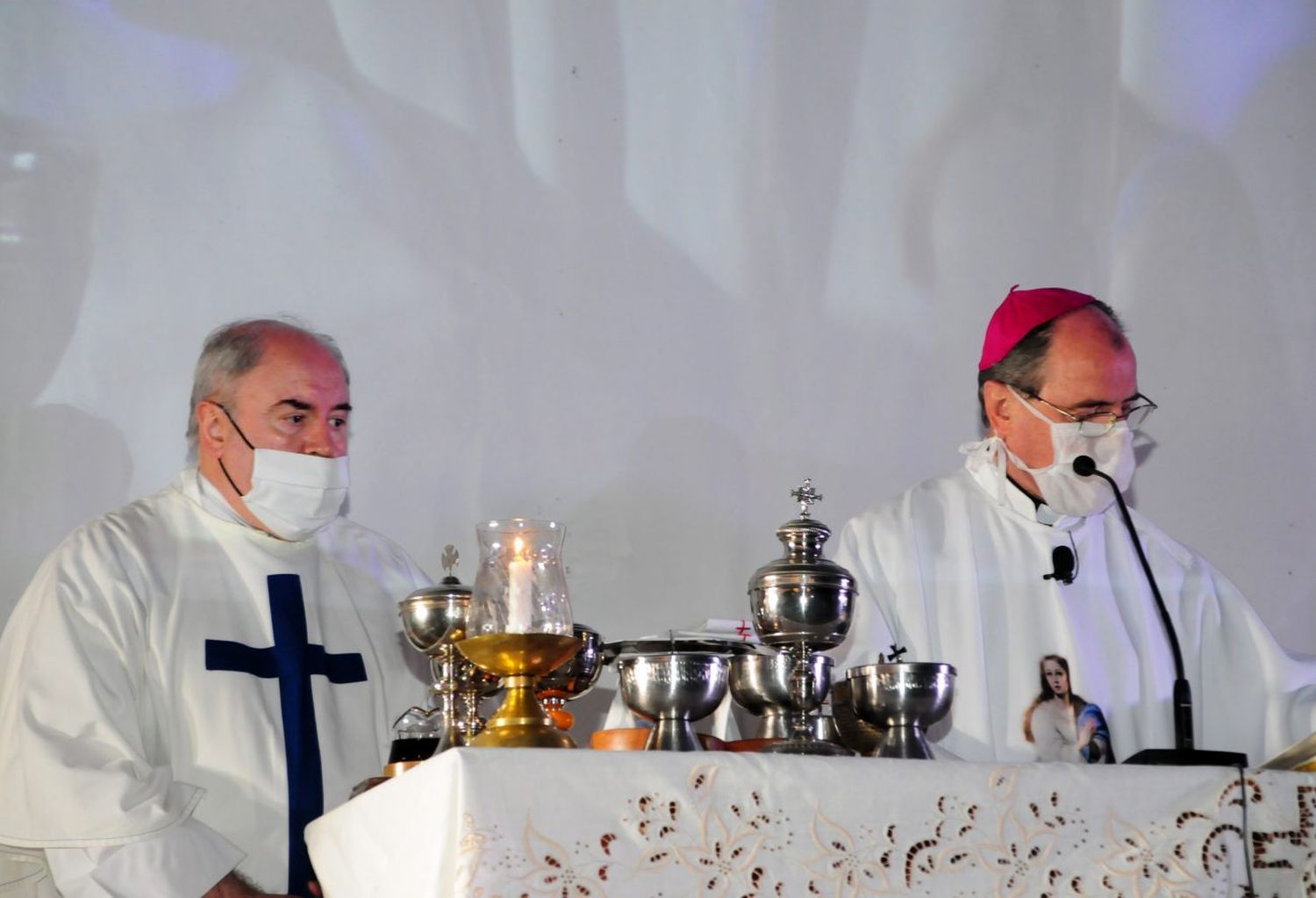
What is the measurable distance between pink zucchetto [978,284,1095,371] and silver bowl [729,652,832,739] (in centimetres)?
181

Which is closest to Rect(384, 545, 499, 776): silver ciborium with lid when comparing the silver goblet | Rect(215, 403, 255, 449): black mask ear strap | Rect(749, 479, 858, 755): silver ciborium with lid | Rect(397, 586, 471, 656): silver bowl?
Rect(397, 586, 471, 656): silver bowl

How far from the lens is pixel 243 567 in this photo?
180 inches

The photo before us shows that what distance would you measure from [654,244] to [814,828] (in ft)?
11.1

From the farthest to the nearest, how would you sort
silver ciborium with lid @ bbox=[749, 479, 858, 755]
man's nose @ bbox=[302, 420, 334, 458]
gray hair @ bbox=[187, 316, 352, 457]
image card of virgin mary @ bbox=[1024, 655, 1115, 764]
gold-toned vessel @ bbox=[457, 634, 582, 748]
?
gray hair @ bbox=[187, 316, 352, 457], man's nose @ bbox=[302, 420, 334, 458], image card of virgin mary @ bbox=[1024, 655, 1115, 764], silver ciborium with lid @ bbox=[749, 479, 858, 755], gold-toned vessel @ bbox=[457, 634, 582, 748]

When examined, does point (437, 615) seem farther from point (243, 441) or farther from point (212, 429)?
point (212, 429)

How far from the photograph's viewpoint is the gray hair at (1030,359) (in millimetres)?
4613

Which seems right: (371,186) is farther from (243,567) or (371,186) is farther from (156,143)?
(243,567)

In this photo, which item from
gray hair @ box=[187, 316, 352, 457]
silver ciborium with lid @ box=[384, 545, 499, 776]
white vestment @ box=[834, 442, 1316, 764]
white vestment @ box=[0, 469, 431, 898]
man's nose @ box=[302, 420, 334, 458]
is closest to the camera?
silver ciborium with lid @ box=[384, 545, 499, 776]

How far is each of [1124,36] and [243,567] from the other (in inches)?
144

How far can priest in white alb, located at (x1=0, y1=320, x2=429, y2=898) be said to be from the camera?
3.85 m

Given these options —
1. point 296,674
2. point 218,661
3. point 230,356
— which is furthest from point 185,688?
point 230,356

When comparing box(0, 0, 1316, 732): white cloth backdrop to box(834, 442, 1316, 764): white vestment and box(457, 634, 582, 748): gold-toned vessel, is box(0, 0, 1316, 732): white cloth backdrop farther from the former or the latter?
box(457, 634, 582, 748): gold-toned vessel

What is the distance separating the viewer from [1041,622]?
14.7 ft

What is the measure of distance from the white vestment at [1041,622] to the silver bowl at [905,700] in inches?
38.2
